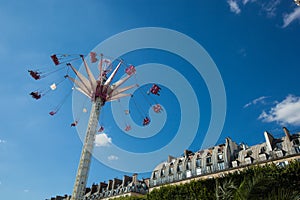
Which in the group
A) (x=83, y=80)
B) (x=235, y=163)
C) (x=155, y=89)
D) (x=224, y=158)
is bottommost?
(x=235, y=163)

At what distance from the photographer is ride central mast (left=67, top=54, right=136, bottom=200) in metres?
32.7

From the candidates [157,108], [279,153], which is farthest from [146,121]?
[279,153]

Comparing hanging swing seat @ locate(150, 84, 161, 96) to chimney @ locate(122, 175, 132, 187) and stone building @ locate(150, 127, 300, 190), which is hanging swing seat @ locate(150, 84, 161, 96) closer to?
stone building @ locate(150, 127, 300, 190)

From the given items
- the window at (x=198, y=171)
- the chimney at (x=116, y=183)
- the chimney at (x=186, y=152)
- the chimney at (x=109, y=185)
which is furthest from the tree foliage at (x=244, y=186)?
the chimney at (x=109, y=185)

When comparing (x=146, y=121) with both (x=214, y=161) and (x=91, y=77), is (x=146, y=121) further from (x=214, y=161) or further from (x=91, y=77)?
(x=214, y=161)

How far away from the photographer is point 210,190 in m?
27.6

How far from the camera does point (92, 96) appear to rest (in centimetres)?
3781

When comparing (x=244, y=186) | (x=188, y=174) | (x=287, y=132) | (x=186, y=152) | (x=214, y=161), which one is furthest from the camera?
(x=186, y=152)

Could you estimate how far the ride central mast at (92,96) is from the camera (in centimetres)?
3272

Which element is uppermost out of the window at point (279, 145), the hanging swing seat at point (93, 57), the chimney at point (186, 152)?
the hanging swing seat at point (93, 57)

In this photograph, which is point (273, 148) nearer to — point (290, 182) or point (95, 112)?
point (290, 182)

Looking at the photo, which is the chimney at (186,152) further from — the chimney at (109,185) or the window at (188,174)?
the chimney at (109,185)

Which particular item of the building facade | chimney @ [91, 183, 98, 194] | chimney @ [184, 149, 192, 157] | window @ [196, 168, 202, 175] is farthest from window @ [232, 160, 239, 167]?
chimney @ [91, 183, 98, 194]

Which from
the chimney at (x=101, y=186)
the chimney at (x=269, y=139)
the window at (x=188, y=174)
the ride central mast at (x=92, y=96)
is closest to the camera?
the ride central mast at (x=92, y=96)
